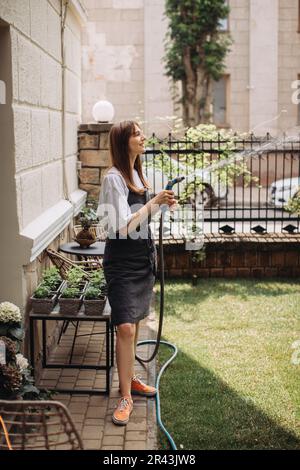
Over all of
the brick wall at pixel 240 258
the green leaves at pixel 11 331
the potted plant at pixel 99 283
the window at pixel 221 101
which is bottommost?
the brick wall at pixel 240 258

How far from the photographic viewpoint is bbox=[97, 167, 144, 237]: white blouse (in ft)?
14.2

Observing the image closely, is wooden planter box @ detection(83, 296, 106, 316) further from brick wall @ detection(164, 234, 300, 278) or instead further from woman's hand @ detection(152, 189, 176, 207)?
brick wall @ detection(164, 234, 300, 278)

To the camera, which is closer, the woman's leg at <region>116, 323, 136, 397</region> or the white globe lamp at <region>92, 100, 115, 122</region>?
the woman's leg at <region>116, 323, 136, 397</region>

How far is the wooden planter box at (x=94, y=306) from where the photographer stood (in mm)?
4938

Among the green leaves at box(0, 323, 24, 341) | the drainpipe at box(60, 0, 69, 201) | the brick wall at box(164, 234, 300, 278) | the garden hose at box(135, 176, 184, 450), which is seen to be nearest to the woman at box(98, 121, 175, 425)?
the garden hose at box(135, 176, 184, 450)

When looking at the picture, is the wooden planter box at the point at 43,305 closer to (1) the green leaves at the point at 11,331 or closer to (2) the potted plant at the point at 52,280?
(2) the potted plant at the point at 52,280

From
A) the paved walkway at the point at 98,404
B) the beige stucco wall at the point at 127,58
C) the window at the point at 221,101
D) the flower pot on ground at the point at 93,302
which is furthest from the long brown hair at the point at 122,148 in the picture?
the window at the point at 221,101

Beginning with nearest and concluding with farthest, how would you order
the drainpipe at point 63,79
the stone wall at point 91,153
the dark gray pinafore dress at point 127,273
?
1. the dark gray pinafore dress at point 127,273
2. the drainpipe at point 63,79
3. the stone wall at point 91,153

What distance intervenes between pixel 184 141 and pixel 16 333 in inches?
211

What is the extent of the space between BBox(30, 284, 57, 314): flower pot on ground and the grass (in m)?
1.12

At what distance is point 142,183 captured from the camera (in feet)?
15.5

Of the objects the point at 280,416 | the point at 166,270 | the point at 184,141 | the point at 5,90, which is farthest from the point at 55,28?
the point at 280,416

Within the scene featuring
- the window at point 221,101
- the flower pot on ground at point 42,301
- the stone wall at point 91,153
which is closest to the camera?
the flower pot on ground at point 42,301

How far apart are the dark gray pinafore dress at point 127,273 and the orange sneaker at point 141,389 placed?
2.13 ft
